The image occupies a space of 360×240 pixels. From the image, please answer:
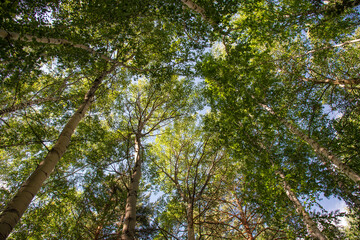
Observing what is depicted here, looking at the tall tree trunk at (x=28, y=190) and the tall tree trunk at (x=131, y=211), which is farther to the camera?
the tall tree trunk at (x=131, y=211)

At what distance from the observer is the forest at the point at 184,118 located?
480cm

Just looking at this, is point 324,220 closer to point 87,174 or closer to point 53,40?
point 87,174

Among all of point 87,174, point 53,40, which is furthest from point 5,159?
point 53,40

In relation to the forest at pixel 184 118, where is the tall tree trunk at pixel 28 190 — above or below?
below

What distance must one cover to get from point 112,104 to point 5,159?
10.3 metres

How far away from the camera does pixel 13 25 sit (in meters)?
3.90

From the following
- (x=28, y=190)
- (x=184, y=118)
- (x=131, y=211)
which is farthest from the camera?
(x=184, y=118)

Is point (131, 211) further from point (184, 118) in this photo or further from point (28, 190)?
point (184, 118)

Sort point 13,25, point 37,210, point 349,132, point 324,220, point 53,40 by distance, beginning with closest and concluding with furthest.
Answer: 1. point 13,25
2. point 53,40
3. point 324,220
4. point 349,132
5. point 37,210

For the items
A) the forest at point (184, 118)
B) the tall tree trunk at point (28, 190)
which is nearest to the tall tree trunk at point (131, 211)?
the forest at point (184, 118)

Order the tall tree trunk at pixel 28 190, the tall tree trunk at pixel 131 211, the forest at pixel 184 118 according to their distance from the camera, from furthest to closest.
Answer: the forest at pixel 184 118, the tall tree trunk at pixel 131 211, the tall tree trunk at pixel 28 190

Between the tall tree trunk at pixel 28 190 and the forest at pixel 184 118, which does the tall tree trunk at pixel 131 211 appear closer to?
the forest at pixel 184 118

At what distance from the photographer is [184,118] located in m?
10.8

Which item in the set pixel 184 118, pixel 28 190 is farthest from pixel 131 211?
pixel 184 118
